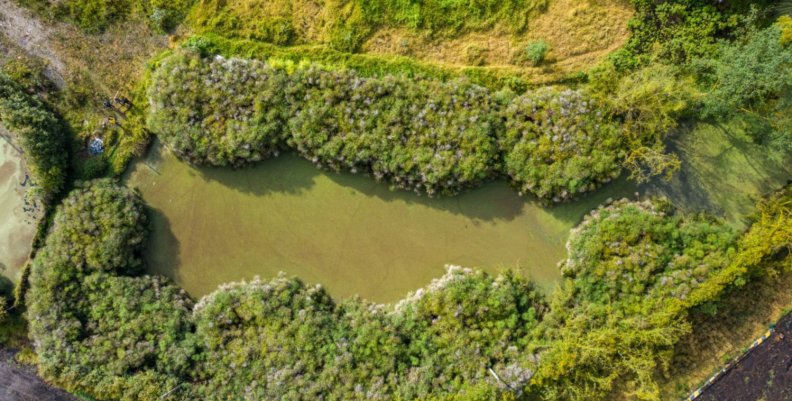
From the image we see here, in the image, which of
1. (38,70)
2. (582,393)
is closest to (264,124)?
(38,70)

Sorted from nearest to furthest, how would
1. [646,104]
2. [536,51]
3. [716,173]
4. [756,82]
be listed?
1. [756,82]
2. [646,104]
3. [536,51]
4. [716,173]

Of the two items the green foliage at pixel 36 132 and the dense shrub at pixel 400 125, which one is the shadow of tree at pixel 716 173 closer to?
the dense shrub at pixel 400 125

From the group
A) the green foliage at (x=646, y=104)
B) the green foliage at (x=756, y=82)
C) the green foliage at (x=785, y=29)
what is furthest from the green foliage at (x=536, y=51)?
the green foliage at (x=785, y=29)

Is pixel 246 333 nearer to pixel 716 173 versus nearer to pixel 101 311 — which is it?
pixel 101 311

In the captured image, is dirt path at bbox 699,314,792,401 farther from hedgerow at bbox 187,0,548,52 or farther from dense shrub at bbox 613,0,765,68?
hedgerow at bbox 187,0,548,52

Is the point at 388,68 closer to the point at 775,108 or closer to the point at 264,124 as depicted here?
the point at 264,124

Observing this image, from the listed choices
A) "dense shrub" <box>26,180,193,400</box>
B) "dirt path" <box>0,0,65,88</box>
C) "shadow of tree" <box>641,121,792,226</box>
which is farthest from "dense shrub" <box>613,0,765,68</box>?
"dirt path" <box>0,0,65,88</box>

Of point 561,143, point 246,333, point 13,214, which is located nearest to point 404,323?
point 246,333
